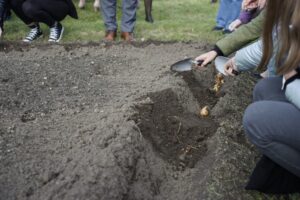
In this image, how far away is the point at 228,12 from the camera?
585 centimetres

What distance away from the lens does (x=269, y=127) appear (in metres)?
2.11

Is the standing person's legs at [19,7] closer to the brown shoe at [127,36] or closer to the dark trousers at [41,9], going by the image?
the dark trousers at [41,9]

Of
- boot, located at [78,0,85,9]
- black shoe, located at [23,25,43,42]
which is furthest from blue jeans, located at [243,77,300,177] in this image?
boot, located at [78,0,85,9]

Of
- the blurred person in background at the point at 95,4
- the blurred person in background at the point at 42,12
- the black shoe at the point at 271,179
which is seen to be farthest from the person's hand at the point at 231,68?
the blurred person in background at the point at 95,4

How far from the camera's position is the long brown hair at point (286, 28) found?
1.92 m

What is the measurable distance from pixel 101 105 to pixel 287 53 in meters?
1.38

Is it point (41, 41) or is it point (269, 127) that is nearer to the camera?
point (269, 127)

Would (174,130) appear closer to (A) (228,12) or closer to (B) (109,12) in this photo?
(B) (109,12)

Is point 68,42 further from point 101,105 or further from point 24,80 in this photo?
point 101,105

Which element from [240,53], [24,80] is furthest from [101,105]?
[240,53]

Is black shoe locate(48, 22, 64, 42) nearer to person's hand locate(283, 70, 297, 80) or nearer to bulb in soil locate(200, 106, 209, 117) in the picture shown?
bulb in soil locate(200, 106, 209, 117)

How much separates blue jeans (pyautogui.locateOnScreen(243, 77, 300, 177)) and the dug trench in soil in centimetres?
54

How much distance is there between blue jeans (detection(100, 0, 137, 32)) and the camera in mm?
5004

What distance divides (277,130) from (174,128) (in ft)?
2.90
